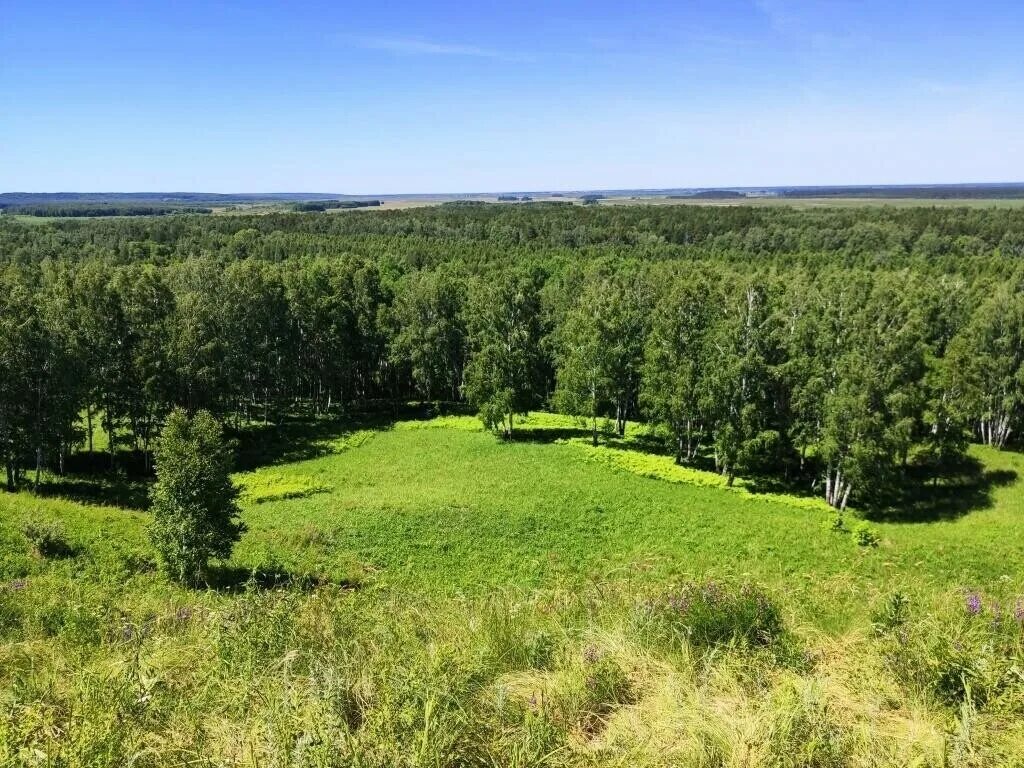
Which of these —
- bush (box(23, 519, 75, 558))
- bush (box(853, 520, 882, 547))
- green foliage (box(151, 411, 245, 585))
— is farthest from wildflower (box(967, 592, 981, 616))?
bush (box(23, 519, 75, 558))

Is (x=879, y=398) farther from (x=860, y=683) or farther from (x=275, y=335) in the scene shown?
(x=275, y=335)

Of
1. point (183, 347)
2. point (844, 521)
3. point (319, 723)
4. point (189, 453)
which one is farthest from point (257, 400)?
point (319, 723)

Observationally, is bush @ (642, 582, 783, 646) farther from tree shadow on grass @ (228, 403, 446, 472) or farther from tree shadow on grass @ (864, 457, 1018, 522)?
tree shadow on grass @ (228, 403, 446, 472)

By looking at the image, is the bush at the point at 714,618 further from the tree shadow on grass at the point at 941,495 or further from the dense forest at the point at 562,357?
the tree shadow on grass at the point at 941,495

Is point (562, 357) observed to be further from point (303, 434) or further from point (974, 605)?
point (974, 605)

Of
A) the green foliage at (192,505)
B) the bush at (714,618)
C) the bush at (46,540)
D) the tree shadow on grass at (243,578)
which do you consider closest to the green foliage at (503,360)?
the tree shadow on grass at (243,578)

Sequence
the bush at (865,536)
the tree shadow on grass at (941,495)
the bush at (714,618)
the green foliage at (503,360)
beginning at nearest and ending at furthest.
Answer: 1. the bush at (714,618)
2. the bush at (865,536)
3. the tree shadow on grass at (941,495)
4. the green foliage at (503,360)
